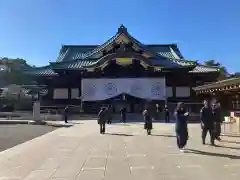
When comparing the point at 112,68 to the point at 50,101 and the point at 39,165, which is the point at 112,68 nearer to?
the point at 50,101

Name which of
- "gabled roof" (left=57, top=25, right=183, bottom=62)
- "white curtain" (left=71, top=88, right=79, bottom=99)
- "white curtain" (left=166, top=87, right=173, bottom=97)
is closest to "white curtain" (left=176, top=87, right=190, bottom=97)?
"white curtain" (left=166, top=87, right=173, bottom=97)

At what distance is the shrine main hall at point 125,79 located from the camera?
3641 centimetres

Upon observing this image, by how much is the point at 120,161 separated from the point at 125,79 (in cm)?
2677

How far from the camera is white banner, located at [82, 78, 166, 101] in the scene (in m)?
36.4

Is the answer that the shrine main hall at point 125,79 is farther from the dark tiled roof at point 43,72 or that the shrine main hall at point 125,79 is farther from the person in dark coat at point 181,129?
the person in dark coat at point 181,129

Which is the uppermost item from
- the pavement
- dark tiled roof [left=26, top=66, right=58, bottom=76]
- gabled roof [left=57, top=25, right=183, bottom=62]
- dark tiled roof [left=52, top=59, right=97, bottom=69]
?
gabled roof [left=57, top=25, right=183, bottom=62]

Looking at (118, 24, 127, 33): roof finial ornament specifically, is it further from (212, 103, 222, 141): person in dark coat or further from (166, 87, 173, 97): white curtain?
(212, 103, 222, 141): person in dark coat

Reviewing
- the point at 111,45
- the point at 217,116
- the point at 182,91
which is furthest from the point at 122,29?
the point at 217,116

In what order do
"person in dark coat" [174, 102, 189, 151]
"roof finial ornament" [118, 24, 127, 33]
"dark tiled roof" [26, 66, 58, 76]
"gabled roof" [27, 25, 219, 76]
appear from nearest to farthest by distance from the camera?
"person in dark coat" [174, 102, 189, 151]
"gabled roof" [27, 25, 219, 76]
"dark tiled roof" [26, 66, 58, 76]
"roof finial ornament" [118, 24, 127, 33]

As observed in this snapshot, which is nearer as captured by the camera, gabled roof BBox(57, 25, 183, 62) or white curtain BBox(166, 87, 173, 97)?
white curtain BBox(166, 87, 173, 97)

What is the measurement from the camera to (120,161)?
990cm

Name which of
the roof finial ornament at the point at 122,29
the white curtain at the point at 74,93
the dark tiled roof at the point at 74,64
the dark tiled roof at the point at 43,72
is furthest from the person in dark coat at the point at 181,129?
the roof finial ornament at the point at 122,29

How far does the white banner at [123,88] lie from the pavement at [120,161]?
22.6m

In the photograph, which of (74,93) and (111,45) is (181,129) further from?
(111,45)
